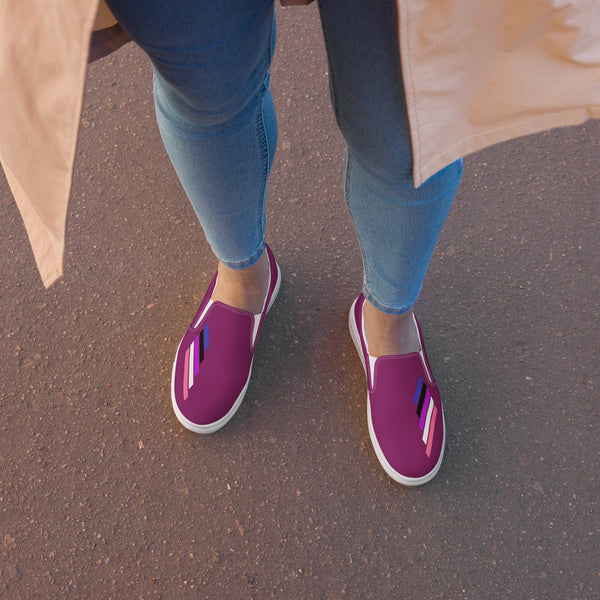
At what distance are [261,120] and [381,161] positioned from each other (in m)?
0.23

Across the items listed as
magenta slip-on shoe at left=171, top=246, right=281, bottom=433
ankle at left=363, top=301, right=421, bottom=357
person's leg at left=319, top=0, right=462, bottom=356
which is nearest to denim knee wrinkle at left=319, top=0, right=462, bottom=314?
person's leg at left=319, top=0, right=462, bottom=356

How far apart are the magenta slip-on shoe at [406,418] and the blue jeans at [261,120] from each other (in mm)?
212

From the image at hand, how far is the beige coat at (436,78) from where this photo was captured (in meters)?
0.48

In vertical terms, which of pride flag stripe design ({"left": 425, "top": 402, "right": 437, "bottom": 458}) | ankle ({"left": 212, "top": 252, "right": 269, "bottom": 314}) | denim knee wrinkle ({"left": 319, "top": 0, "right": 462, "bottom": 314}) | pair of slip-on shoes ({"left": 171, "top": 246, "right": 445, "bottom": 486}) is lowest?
pride flag stripe design ({"left": 425, "top": 402, "right": 437, "bottom": 458})

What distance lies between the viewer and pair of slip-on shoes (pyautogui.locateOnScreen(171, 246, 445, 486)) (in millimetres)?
1145

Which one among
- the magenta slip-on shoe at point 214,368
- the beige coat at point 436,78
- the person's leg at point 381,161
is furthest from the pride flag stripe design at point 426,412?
the beige coat at point 436,78

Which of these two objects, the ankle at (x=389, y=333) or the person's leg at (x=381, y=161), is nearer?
the person's leg at (x=381, y=161)

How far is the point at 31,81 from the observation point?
19.9 inches

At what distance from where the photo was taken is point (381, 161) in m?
0.67

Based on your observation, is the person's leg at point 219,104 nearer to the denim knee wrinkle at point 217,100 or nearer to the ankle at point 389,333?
the denim knee wrinkle at point 217,100

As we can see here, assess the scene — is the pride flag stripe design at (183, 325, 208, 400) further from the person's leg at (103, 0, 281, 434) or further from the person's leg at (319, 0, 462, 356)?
the person's leg at (319, 0, 462, 356)

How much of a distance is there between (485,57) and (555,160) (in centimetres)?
108

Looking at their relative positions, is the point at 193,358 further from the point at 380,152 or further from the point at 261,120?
the point at 380,152

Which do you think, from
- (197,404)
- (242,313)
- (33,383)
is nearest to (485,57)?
(242,313)
